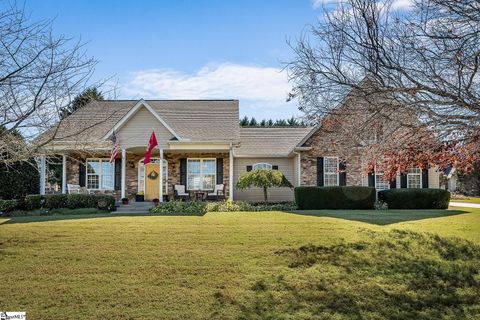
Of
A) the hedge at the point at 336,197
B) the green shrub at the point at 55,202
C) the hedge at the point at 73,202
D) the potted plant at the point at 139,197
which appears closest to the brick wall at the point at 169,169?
the potted plant at the point at 139,197

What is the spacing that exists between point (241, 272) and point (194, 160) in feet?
52.8

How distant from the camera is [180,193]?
22.3 meters

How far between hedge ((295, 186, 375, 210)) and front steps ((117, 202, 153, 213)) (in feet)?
22.8

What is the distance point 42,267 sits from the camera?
7.71m

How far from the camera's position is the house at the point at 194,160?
2108cm

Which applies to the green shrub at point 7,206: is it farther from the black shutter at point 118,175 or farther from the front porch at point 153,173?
the black shutter at point 118,175

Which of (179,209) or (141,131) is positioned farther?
(141,131)

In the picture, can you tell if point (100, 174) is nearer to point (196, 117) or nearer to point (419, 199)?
point (196, 117)

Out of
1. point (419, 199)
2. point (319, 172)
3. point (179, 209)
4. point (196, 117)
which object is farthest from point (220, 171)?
point (419, 199)

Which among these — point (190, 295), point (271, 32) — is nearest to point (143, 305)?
point (190, 295)

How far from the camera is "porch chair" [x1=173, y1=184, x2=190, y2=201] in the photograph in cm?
2233

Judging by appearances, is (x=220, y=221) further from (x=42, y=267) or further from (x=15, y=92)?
(x=15, y=92)

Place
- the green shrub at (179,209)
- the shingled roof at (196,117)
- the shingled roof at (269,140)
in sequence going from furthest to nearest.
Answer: the shingled roof at (269,140)
the shingled roof at (196,117)
the green shrub at (179,209)

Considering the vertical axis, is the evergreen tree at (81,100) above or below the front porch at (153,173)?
above
